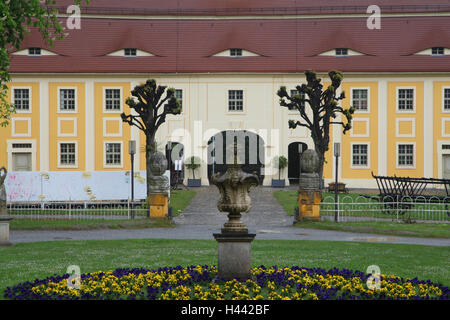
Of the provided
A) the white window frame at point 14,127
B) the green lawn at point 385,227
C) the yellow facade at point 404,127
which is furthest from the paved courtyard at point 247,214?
the white window frame at point 14,127

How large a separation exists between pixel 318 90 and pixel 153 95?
7187 millimetres

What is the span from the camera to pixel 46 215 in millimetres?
21469

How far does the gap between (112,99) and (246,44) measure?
9.00m

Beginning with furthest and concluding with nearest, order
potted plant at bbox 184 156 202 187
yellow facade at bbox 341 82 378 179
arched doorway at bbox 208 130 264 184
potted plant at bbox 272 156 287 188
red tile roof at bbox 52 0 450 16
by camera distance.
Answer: red tile roof at bbox 52 0 450 16 < arched doorway at bbox 208 130 264 184 < yellow facade at bbox 341 82 378 179 < potted plant at bbox 184 156 202 187 < potted plant at bbox 272 156 287 188

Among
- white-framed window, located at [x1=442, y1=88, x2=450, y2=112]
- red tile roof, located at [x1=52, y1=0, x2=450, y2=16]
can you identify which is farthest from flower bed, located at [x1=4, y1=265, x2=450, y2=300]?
red tile roof, located at [x1=52, y1=0, x2=450, y2=16]

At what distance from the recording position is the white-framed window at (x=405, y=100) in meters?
39.7

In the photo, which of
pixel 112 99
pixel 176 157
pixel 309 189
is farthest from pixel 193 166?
pixel 309 189

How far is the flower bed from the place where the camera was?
862 cm

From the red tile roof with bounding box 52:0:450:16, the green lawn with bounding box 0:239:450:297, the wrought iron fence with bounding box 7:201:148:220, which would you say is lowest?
the green lawn with bounding box 0:239:450:297

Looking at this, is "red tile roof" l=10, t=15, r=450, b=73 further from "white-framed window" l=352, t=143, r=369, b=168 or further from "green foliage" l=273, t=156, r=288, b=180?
"green foliage" l=273, t=156, r=288, b=180

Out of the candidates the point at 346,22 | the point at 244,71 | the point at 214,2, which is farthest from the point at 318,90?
the point at 214,2

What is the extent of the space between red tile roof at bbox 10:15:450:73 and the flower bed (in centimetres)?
3059

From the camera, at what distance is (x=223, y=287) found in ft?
29.8

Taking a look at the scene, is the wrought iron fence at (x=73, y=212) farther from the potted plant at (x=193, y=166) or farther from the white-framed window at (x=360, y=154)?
the white-framed window at (x=360, y=154)
